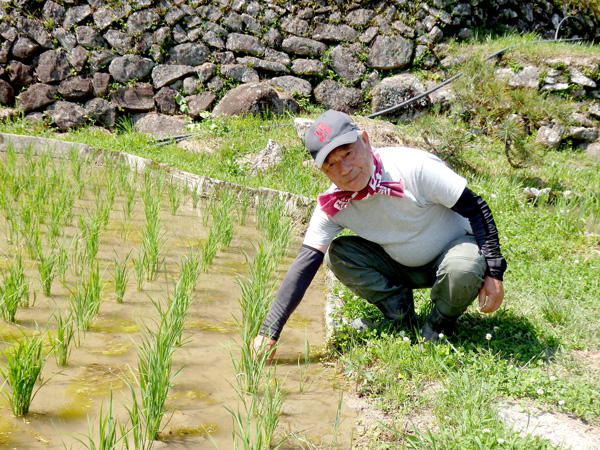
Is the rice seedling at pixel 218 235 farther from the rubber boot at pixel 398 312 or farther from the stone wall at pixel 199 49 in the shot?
the stone wall at pixel 199 49

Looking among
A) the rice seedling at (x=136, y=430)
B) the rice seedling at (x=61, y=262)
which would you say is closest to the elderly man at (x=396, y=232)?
the rice seedling at (x=136, y=430)

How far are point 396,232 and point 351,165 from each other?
0.47 metres

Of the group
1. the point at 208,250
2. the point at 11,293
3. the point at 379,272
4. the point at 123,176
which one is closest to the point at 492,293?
the point at 379,272

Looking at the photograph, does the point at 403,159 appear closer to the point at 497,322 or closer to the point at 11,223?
the point at 497,322

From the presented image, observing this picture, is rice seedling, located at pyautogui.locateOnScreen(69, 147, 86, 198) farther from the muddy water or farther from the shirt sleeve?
the shirt sleeve

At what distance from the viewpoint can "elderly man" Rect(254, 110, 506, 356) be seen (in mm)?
2275

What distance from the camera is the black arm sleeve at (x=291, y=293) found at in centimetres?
235

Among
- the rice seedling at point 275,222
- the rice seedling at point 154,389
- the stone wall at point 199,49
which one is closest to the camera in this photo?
the rice seedling at point 154,389

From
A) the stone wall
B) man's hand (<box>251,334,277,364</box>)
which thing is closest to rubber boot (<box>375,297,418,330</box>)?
man's hand (<box>251,334,277,364</box>)

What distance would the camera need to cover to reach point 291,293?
2379 millimetres

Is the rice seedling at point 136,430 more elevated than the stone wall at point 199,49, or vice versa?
the stone wall at point 199,49

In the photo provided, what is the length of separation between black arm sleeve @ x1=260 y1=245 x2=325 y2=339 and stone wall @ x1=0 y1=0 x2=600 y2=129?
20.9ft

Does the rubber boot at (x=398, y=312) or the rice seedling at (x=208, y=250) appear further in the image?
the rice seedling at (x=208, y=250)

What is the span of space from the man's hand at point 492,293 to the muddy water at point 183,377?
0.74 metres
